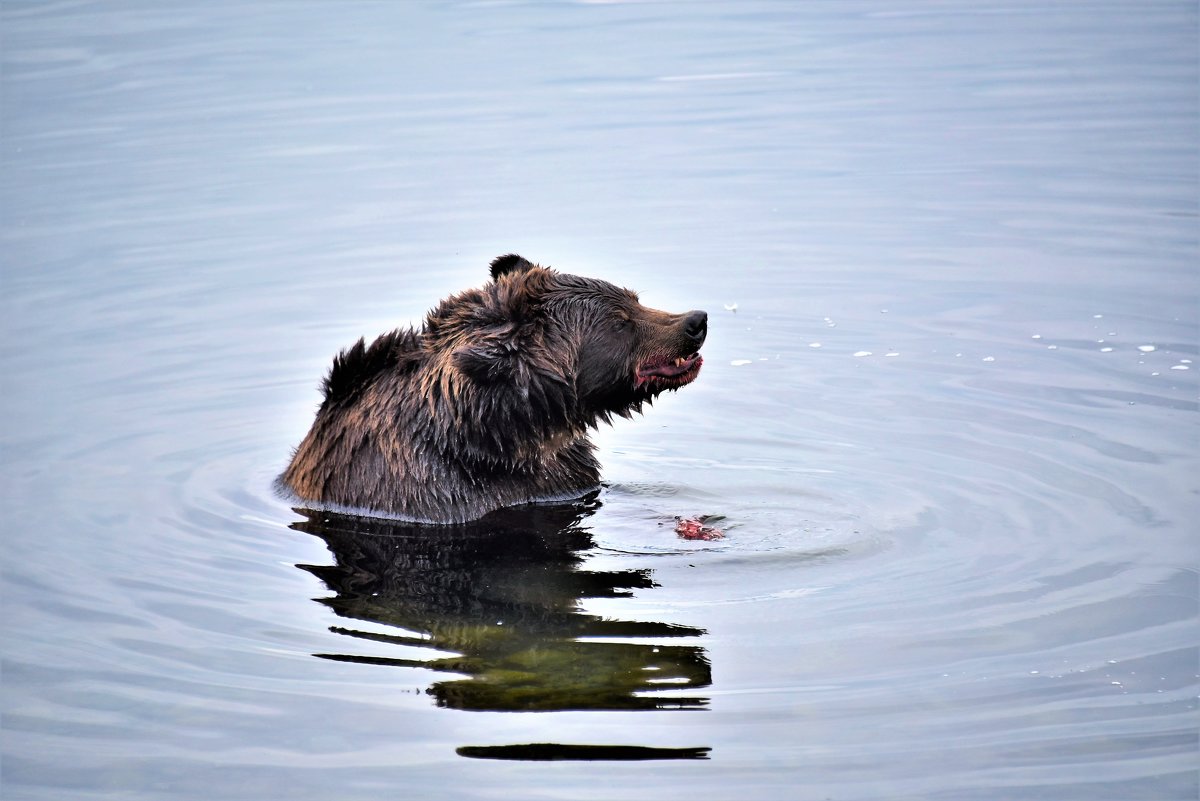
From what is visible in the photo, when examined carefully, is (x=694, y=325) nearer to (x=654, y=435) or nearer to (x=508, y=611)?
(x=508, y=611)

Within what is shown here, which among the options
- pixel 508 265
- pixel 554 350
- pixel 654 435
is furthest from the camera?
pixel 654 435

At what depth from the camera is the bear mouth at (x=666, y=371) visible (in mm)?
8992

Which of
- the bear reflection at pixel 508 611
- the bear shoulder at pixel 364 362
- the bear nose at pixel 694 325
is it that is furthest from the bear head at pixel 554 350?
the bear reflection at pixel 508 611

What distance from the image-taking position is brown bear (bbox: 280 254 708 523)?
888 centimetres

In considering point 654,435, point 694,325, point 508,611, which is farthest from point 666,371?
point 654,435

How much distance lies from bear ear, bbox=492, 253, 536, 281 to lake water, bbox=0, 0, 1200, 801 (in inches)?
55.4

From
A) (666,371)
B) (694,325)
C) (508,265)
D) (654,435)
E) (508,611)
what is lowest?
(508,611)

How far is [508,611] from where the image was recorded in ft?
26.6

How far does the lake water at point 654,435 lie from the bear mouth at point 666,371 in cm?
79

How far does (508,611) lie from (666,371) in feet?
5.60

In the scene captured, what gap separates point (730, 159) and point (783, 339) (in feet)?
19.9

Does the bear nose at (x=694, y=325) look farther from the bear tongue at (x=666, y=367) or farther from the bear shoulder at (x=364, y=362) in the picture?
the bear shoulder at (x=364, y=362)

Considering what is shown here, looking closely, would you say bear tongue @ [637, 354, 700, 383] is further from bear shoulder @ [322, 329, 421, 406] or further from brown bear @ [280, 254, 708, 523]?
bear shoulder @ [322, 329, 421, 406]

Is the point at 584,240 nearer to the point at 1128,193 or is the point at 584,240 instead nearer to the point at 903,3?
the point at 1128,193
